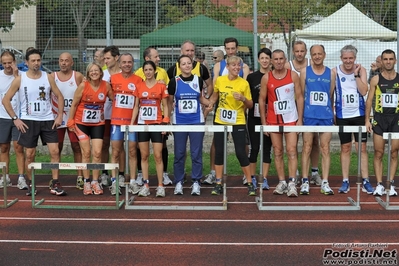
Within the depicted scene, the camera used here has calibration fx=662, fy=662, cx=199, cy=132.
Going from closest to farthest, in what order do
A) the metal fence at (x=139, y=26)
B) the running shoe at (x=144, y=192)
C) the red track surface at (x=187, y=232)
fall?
the red track surface at (x=187, y=232) < the running shoe at (x=144, y=192) < the metal fence at (x=139, y=26)

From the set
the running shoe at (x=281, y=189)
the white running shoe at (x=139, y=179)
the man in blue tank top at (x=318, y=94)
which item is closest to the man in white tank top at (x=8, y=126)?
the white running shoe at (x=139, y=179)

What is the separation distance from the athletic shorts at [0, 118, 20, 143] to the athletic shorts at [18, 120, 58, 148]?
57 centimetres

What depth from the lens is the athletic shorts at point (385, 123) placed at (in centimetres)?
889

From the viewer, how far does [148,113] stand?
8977mm

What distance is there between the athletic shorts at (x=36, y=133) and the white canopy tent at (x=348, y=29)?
7270mm

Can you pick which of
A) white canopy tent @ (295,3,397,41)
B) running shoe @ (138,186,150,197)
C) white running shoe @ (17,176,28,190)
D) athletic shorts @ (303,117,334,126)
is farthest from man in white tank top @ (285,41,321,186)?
white canopy tent @ (295,3,397,41)

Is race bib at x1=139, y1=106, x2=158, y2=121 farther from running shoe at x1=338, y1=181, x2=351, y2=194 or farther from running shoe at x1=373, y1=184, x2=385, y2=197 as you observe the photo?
running shoe at x1=373, y1=184, x2=385, y2=197

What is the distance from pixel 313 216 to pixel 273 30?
876cm

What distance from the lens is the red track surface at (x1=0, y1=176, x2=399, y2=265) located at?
627 cm

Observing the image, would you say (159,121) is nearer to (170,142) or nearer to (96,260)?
(96,260)

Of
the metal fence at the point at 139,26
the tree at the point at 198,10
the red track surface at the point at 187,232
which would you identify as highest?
the tree at the point at 198,10

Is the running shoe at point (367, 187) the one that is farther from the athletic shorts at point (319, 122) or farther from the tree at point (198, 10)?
the tree at point (198, 10)

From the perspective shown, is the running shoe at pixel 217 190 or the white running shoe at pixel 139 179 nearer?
the running shoe at pixel 217 190

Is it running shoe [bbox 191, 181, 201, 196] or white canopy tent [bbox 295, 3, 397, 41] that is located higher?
white canopy tent [bbox 295, 3, 397, 41]
